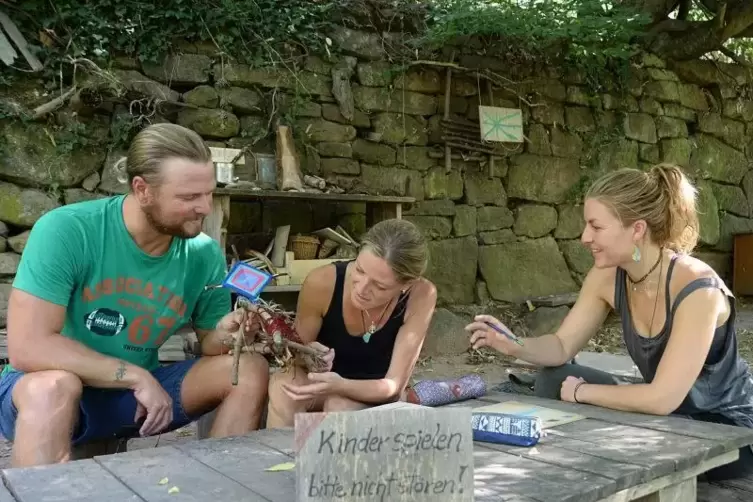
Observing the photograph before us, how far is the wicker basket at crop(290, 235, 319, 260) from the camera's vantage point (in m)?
4.72

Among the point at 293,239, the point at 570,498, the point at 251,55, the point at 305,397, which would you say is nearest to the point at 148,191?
the point at 305,397

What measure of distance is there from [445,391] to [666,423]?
64 centimetres

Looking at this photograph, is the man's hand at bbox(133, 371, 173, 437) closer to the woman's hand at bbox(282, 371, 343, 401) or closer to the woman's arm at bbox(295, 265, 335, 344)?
the woman's hand at bbox(282, 371, 343, 401)

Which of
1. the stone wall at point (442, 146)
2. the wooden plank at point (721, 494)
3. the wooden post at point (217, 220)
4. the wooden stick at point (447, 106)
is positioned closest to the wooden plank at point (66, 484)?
the wooden plank at point (721, 494)

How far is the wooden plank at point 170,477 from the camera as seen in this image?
129cm

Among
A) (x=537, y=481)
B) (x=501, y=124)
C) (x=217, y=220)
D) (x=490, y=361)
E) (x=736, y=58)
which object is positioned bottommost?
(x=490, y=361)

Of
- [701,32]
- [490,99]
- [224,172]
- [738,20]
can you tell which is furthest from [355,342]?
[701,32]

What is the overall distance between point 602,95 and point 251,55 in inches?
135

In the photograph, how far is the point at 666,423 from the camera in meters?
1.84

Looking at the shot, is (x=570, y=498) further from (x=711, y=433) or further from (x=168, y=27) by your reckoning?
(x=168, y=27)

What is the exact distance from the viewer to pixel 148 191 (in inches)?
84.5

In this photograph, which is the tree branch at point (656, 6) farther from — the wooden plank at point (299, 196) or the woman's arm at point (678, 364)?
the woman's arm at point (678, 364)

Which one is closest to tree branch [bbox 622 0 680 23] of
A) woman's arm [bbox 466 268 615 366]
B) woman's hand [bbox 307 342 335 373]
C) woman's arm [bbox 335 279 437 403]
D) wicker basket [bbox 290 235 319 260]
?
wicker basket [bbox 290 235 319 260]

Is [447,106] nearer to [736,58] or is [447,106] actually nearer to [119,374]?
[736,58]
